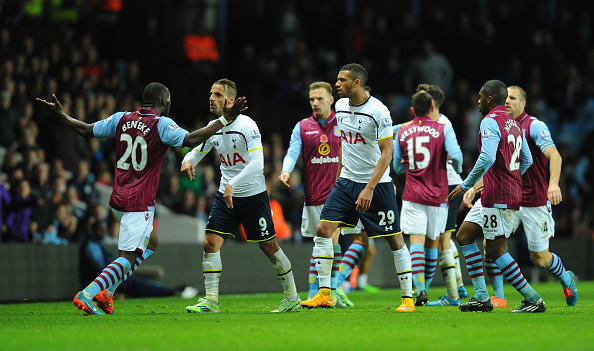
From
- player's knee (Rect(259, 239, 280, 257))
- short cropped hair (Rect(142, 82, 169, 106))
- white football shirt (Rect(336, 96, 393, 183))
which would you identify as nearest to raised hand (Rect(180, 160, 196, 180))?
short cropped hair (Rect(142, 82, 169, 106))

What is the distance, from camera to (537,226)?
10.9 m

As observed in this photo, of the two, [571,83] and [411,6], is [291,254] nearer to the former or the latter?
[571,83]

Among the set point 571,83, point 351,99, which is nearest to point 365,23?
point 571,83

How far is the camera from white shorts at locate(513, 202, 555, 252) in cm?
1086

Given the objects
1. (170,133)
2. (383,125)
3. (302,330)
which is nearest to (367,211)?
(383,125)

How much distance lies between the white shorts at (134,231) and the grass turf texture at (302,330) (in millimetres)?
755

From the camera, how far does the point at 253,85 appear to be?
22219 mm

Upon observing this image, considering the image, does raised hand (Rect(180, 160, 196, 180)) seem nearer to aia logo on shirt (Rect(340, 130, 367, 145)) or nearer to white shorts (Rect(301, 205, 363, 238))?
aia logo on shirt (Rect(340, 130, 367, 145))

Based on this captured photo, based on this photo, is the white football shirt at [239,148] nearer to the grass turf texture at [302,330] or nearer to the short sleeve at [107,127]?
the short sleeve at [107,127]

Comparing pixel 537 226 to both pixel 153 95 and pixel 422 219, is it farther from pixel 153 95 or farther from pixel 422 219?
pixel 153 95

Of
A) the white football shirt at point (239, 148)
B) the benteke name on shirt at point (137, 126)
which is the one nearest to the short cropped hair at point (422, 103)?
the white football shirt at point (239, 148)

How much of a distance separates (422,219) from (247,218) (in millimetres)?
2539

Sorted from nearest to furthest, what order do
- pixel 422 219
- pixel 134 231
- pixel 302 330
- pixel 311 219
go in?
pixel 302 330 → pixel 134 231 → pixel 422 219 → pixel 311 219

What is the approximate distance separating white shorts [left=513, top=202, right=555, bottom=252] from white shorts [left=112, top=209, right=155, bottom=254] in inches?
176
